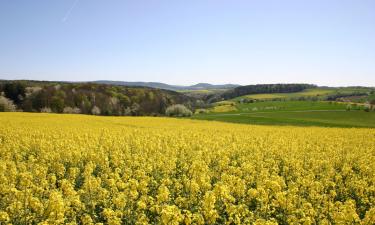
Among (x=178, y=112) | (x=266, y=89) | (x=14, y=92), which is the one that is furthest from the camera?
(x=266, y=89)

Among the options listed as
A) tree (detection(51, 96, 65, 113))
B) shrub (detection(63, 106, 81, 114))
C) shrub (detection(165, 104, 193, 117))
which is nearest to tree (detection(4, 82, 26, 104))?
tree (detection(51, 96, 65, 113))

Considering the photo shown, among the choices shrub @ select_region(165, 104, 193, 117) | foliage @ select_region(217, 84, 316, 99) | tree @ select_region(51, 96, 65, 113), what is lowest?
shrub @ select_region(165, 104, 193, 117)

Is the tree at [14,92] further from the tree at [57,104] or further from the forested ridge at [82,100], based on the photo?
the tree at [57,104]

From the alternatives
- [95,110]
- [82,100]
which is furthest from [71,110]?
[82,100]

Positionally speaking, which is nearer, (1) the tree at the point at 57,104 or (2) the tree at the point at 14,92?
(1) the tree at the point at 57,104

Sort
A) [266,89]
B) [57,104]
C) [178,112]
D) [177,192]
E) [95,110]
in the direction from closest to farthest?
[177,192] < [57,104] < [95,110] < [178,112] < [266,89]

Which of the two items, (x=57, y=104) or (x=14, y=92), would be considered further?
(x=14, y=92)

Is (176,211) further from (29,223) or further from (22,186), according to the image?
(22,186)

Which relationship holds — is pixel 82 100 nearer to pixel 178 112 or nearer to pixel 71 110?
pixel 71 110

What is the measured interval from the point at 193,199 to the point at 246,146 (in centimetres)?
1078

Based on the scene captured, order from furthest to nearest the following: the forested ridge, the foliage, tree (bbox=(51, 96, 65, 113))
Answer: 1. the foliage
2. the forested ridge
3. tree (bbox=(51, 96, 65, 113))

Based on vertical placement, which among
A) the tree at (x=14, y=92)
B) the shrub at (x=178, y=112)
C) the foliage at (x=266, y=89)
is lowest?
the shrub at (x=178, y=112)

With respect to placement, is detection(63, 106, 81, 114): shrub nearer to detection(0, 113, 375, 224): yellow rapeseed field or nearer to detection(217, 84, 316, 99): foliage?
detection(0, 113, 375, 224): yellow rapeseed field

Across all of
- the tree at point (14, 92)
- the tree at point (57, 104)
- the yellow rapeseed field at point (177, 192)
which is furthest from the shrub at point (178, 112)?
the yellow rapeseed field at point (177, 192)
